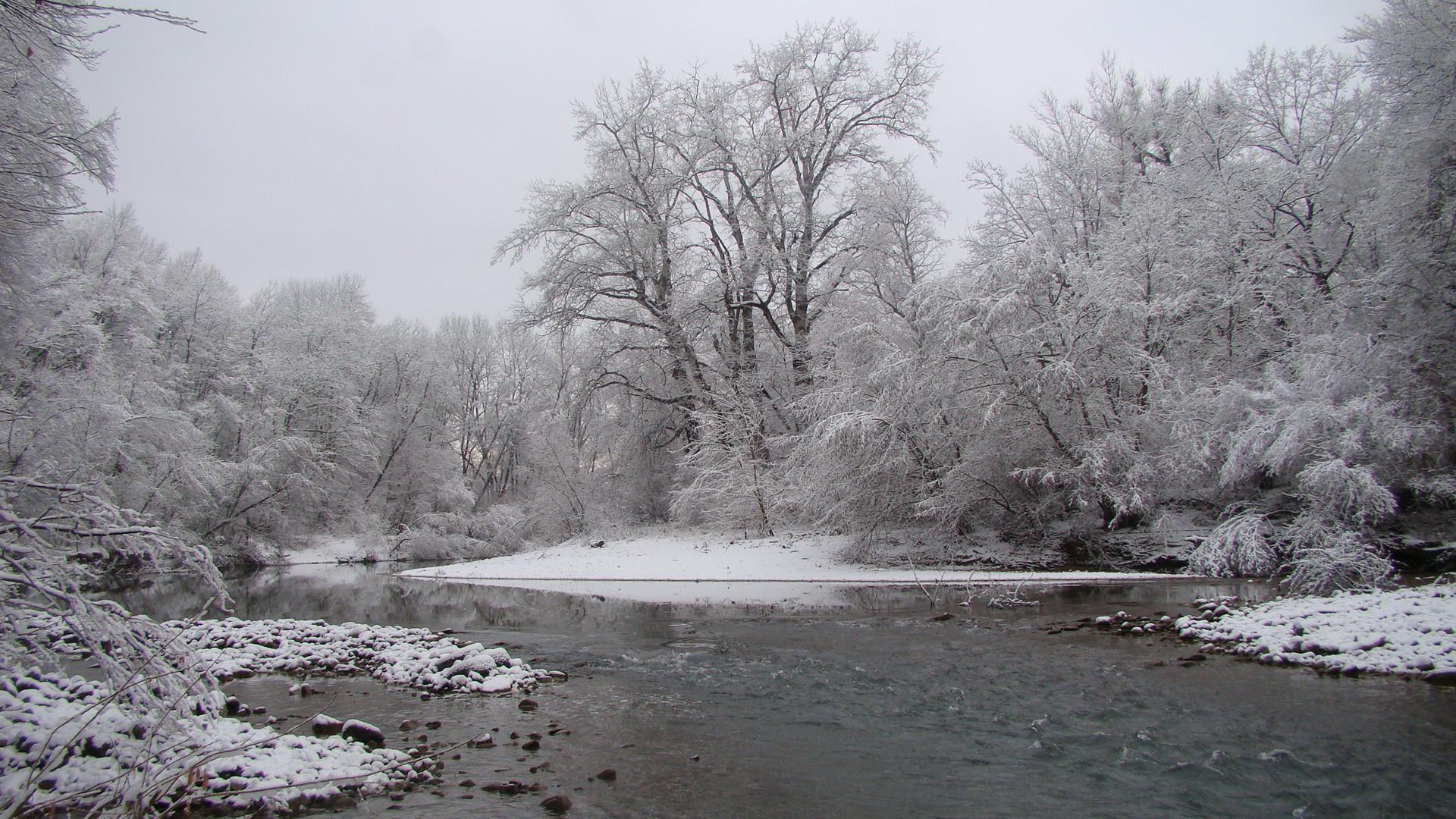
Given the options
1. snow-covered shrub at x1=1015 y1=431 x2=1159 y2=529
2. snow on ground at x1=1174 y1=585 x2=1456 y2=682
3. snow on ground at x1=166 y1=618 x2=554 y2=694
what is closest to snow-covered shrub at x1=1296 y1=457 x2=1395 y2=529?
snow on ground at x1=1174 y1=585 x2=1456 y2=682

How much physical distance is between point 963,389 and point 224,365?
27751 millimetres

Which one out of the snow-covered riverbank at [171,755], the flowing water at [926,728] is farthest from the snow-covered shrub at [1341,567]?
the snow-covered riverbank at [171,755]

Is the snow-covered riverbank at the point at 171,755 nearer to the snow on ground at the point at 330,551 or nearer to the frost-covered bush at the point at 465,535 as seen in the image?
the frost-covered bush at the point at 465,535

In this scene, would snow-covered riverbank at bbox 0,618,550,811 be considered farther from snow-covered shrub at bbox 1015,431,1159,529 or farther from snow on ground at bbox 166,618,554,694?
snow-covered shrub at bbox 1015,431,1159,529

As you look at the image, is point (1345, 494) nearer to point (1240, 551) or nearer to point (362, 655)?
point (1240, 551)

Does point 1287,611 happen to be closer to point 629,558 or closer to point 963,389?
point 963,389

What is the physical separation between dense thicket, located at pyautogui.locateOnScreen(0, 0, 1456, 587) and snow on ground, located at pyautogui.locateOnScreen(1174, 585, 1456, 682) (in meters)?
1.67

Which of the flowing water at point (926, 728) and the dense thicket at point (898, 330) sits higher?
the dense thicket at point (898, 330)

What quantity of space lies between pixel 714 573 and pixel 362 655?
9.59 m

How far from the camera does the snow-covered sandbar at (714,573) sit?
15.2 m

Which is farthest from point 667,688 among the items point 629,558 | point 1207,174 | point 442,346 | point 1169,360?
point 442,346

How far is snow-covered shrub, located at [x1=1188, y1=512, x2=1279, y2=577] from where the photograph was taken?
42.8 ft

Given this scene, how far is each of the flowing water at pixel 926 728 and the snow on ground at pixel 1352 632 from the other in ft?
1.34

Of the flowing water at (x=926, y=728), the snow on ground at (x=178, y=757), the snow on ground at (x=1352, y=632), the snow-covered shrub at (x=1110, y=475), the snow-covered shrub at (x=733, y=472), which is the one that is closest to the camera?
the snow on ground at (x=178, y=757)
